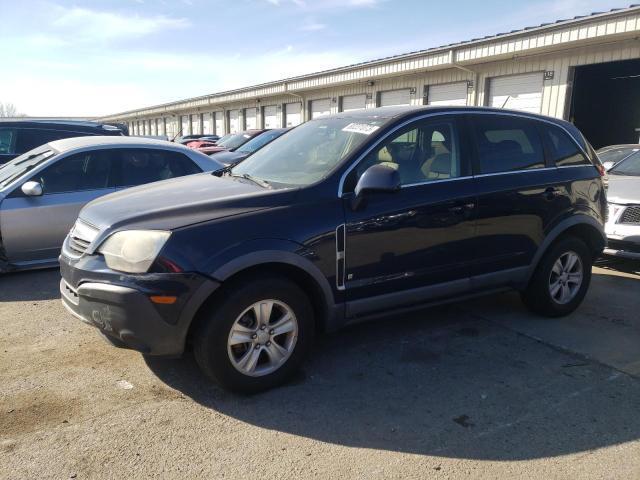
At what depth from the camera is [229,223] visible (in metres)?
3.04

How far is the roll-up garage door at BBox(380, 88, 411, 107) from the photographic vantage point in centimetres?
1762

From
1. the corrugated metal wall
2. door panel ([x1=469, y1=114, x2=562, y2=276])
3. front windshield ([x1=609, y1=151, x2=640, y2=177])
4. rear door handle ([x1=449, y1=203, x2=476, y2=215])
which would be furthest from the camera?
the corrugated metal wall

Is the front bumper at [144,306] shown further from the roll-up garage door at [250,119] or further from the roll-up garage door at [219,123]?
the roll-up garage door at [219,123]

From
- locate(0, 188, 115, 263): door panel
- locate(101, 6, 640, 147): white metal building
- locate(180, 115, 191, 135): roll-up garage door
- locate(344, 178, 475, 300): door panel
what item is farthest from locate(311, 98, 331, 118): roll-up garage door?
locate(180, 115, 191, 135): roll-up garage door

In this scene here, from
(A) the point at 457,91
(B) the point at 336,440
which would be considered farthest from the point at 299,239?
(A) the point at 457,91

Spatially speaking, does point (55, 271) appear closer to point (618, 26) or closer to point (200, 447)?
point (200, 447)

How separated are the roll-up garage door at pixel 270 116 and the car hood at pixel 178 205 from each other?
2351 centimetres

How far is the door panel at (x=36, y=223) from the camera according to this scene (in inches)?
216

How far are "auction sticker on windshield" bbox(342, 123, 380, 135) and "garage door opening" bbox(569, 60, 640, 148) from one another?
13747mm

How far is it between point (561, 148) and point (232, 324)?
3.43 meters

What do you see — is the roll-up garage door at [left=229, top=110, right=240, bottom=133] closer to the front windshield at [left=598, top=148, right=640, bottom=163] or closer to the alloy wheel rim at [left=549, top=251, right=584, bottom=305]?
the front windshield at [left=598, top=148, right=640, bottom=163]

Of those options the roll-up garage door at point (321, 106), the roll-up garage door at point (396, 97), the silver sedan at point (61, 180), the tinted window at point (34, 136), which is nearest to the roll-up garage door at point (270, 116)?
the roll-up garage door at point (321, 106)

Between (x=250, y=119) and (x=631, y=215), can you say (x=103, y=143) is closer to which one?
(x=631, y=215)

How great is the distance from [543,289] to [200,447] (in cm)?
327
